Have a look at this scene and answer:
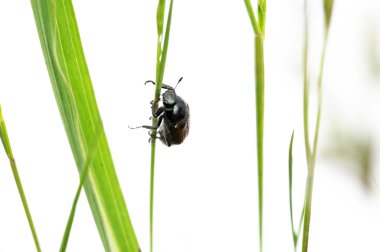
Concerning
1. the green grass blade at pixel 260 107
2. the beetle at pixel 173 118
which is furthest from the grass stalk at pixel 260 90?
the beetle at pixel 173 118

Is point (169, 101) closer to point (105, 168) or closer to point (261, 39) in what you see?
point (105, 168)

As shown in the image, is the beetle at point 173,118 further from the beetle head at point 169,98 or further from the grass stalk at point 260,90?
the grass stalk at point 260,90

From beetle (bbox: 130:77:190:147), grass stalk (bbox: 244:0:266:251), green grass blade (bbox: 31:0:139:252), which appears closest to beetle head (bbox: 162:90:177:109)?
beetle (bbox: 130:77:190:147)

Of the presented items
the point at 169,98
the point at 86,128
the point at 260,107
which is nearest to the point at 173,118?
the point at 169,98

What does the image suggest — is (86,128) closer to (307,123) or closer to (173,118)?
(307,123)

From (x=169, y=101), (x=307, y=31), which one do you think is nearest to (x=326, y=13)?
(x=307, y=31)
